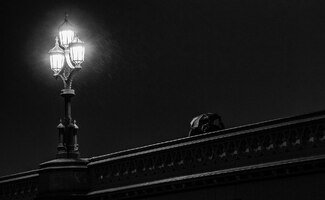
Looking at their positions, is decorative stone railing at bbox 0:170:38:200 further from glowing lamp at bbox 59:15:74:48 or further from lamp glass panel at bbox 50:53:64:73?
glowing lamp at bbox 59:15:74:48

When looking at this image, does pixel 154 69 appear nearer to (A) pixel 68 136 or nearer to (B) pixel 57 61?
(B) pixel 57 61

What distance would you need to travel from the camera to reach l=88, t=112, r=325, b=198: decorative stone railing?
57.9ft

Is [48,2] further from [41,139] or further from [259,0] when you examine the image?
[259,0]

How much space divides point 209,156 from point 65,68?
5200mm

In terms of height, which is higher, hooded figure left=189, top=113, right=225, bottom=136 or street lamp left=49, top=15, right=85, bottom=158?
street lamp left=49, top=15, right=85, bottom=158

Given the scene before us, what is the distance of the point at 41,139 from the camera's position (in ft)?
96.6

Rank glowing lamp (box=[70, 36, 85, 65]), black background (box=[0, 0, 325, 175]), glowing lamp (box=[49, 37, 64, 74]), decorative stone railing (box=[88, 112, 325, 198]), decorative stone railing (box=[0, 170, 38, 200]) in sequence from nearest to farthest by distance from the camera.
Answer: decorative stone railing (box=[88, 112, 325, 198]) < black background (box=[0, 0, 325, 175]) < glowing lamp (box=[70, 36, 85, 65]) < glowing lamp (box=[49, 37, 64, 74]) < decorative stone railing (box=[0, 170, 38, 200])

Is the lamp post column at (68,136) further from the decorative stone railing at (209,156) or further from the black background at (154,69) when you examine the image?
the black background at (154,69)

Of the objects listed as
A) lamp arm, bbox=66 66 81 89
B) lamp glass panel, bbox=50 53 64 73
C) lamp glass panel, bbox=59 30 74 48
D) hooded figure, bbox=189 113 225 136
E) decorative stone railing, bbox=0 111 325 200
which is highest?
lamp glass panel, bbox=59 30 74 48

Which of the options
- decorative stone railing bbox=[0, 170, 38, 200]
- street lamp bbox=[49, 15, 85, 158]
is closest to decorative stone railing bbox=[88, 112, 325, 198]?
street lamp bbox=[49, 15, 85, 158]

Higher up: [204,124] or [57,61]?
[57,61]

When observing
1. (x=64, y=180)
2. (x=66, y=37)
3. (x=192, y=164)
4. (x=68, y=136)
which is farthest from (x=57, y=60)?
(x=192, y=164)

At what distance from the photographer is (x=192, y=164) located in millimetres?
20297

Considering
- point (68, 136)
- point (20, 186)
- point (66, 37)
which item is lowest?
point (20, 186)
